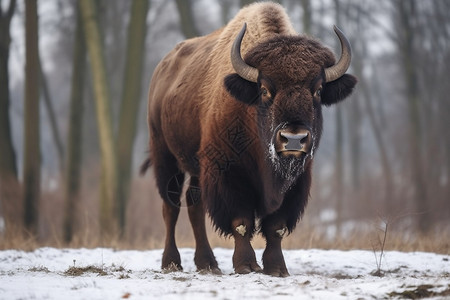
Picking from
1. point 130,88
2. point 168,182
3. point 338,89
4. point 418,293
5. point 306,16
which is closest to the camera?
point 418,293

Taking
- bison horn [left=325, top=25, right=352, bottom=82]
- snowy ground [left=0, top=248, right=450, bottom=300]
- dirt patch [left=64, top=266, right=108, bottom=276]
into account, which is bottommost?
dirt patch [left=64, top=266, right=108, bottom=276]

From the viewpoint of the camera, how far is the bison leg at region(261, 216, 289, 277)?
6.86 metres

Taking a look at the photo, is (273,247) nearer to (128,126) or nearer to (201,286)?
(201,286)

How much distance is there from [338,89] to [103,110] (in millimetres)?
7820

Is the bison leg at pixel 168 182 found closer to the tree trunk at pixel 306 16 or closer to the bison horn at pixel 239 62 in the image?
the bison horn at pixel 239 62

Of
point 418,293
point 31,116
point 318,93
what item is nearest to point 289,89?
point 318,93

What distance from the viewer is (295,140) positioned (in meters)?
5.94

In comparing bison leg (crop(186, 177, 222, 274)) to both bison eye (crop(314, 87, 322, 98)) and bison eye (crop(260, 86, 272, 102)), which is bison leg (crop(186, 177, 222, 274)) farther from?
bison eye (crop(314, 87, 322, 98))

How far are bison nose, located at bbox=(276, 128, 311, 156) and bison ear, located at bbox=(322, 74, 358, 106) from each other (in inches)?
42.1

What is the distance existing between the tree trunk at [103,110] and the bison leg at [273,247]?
7171 millimetres

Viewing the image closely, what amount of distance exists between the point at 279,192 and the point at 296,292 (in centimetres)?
191

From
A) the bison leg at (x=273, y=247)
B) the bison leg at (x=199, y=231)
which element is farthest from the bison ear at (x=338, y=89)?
the bison leg at (x=199, y=231)

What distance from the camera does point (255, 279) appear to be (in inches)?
233

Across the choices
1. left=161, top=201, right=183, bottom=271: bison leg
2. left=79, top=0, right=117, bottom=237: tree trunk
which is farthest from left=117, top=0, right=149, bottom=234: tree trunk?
left=161, top=201, right=183, bottom=271: bison leg
